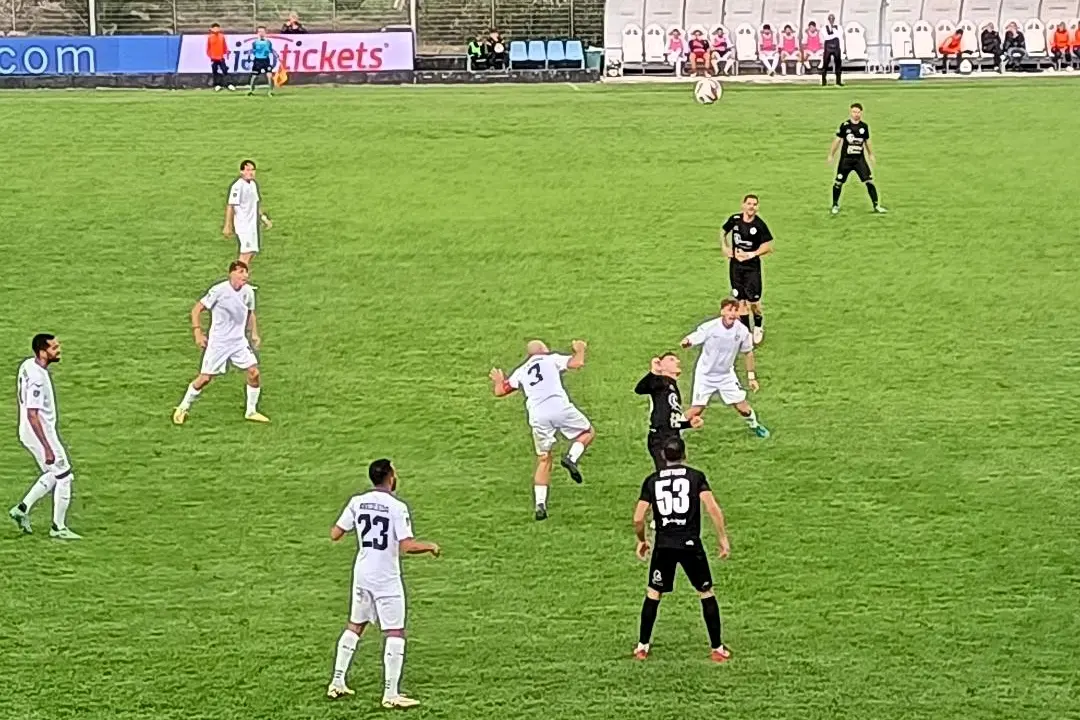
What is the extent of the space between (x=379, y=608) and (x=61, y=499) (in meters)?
6.11

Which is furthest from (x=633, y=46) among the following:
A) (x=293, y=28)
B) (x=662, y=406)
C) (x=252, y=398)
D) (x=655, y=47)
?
(x=662, y=406)

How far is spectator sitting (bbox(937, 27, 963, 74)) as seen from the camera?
182ft

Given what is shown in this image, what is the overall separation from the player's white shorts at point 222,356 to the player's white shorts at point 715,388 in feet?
19.0

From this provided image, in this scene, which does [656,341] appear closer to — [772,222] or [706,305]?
[706,305]

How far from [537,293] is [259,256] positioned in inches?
223

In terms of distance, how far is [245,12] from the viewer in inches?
2224

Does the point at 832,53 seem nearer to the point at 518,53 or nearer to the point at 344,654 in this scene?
the point at 518,53

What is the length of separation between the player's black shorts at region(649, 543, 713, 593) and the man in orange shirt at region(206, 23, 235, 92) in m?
38.4

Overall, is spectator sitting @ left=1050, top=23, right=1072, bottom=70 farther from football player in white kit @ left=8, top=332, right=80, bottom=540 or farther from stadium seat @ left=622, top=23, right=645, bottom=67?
football player in white kit @ left=8, top=332, right=80, bottom=540

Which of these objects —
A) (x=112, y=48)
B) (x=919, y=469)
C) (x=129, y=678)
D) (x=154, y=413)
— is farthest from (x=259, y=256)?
(x=112, y=48)

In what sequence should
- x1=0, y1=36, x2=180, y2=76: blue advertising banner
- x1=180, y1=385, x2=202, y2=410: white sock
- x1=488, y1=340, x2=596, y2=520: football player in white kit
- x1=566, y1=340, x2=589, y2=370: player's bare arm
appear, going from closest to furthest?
x1=566, y1=340, x2=589, y2=370: player's bare arm
x1=488, y1=340, x2=596, y2=520: football player in white kit
x1=180, y1=385, x2=202, y2=410: white sock
x1=0, y1=36, x2=180, y2=76: blue advertising banner

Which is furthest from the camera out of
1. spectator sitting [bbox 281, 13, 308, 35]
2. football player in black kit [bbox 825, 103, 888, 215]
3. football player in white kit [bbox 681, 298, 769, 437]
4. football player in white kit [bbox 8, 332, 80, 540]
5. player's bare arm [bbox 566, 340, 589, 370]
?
spectator sitting [bbox 281, 13, 308, 35]

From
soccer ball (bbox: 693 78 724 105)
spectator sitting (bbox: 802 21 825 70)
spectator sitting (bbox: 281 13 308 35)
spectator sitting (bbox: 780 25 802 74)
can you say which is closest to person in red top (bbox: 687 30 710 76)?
spectator sitting (bbox: 780 25 802 74)

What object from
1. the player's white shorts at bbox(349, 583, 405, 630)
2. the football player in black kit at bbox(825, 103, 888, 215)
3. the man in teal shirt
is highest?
the man in teal shirt
